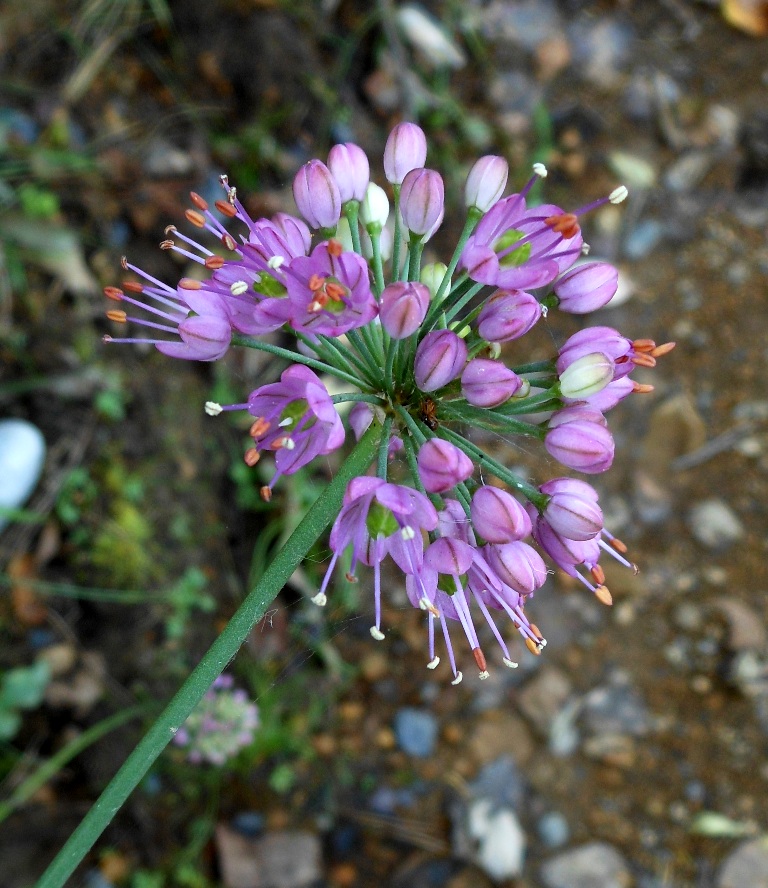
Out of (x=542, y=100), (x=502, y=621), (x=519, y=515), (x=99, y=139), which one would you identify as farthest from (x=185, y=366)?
(x=542, y=100)

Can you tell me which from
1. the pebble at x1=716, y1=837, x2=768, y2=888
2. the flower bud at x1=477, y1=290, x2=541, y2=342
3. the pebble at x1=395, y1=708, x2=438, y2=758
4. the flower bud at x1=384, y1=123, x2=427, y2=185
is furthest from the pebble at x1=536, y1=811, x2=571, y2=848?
the flower bud at x1=384, y1=123, x2=427, y2=185

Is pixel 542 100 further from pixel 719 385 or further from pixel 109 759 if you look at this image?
pixel 109 759

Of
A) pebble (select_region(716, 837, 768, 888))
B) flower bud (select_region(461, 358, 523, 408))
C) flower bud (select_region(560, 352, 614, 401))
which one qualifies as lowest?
pebble (select_region(716, 837, 768, 888))

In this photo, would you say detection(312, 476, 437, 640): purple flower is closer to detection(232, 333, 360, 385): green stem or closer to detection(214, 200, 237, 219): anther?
detection(232, 333, 360, 385): green stem

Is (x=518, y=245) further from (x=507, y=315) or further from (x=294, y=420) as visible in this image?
(x=294, y=420)

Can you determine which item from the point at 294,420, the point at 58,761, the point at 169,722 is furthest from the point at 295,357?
the point at 58,761

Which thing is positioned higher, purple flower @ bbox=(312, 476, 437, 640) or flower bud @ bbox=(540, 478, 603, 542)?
purple flower @ bbox=(312, 476, 437, 640)
